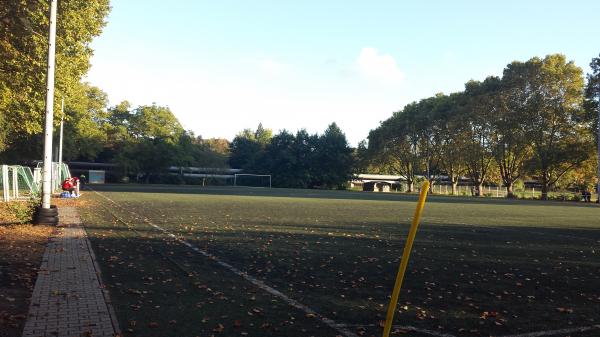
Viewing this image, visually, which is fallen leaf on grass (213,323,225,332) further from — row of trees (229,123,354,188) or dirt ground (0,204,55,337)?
row of trees (229,123,354,188)

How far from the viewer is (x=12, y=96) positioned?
2045cm

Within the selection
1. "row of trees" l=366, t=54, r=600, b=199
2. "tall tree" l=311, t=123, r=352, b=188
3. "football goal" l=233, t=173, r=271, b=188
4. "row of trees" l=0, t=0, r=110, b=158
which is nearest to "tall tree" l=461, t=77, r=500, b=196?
"row of trees" l=366, t=54, r=600, b=199

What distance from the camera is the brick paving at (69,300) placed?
205 inches

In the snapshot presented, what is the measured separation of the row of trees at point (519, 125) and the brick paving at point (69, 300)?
181ft

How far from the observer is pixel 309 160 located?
3477 inches

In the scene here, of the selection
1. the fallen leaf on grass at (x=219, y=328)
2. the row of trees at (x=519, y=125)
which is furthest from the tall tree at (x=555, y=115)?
the fallen leaf on grass at (x=219, y=328)

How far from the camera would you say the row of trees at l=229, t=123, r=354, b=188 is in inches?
3450

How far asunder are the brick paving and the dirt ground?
0.12m

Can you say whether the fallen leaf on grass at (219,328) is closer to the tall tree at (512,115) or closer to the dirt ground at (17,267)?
the dirt ground at (17,267)

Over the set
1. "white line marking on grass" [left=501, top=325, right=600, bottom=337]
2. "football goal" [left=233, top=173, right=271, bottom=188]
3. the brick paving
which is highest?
"football goal" [left=233, top=173, right=271, bottom=188]

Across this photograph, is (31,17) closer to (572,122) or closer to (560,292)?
(560,292)

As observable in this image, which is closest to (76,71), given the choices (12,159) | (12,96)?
(12,96)

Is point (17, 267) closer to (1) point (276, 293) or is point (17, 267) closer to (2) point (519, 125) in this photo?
(1) point (276, 293)

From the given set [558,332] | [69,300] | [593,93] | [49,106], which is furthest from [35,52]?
[593,93]
